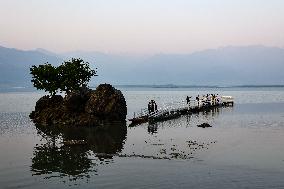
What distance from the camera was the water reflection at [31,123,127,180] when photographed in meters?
36.9

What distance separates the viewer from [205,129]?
2581 inches

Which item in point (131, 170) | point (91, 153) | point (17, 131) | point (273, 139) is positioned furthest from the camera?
point (17, 131)

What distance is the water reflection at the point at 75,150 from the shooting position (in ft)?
121

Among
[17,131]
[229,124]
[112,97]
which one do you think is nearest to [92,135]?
[17,131]

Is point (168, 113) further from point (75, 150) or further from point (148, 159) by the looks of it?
point (148, 159)

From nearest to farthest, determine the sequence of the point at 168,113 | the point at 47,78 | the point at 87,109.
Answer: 1. the point at 87,109
2. the point at 168,113
3. the point at 47,78

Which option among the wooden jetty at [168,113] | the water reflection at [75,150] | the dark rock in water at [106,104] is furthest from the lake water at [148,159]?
the dark rock in water at [106,104]

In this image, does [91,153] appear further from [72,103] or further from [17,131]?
[72,103]

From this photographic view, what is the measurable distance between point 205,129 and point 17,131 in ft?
103

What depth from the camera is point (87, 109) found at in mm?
81625

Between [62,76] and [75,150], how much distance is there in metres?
47.7

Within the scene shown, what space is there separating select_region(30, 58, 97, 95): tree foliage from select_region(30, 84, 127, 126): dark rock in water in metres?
6.36

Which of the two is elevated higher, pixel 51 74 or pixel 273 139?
pixel 51 74

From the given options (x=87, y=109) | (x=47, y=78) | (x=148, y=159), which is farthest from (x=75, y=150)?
(x=47, y=78)
